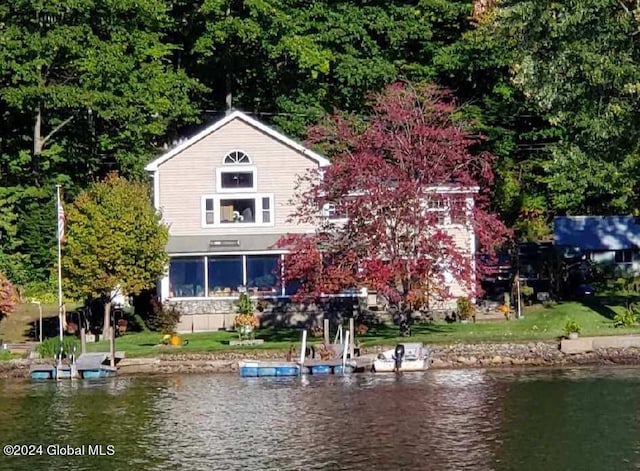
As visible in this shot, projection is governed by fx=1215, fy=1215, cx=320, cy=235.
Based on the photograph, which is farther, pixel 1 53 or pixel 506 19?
pixel 1 53

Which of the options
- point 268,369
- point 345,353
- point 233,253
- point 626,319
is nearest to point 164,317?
point 233,253

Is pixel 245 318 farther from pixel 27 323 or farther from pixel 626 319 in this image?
pixel 626 319

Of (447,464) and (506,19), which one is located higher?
(506,19)

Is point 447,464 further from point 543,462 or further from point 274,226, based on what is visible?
point 274,226

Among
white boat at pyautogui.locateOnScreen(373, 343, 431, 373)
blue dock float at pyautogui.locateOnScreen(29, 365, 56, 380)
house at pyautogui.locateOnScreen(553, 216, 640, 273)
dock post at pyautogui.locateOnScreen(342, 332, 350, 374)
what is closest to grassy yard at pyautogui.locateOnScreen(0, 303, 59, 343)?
blue dock float at pyautogui.locateOnScreen(29, 365, 56, 380)

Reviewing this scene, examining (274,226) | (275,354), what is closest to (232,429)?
(275,354)

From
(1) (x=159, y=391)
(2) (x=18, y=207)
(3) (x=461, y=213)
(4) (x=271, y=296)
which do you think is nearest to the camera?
(1) (x=159, y=391)

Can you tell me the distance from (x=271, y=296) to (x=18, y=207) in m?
17.9

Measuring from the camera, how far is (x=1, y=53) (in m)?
62.2

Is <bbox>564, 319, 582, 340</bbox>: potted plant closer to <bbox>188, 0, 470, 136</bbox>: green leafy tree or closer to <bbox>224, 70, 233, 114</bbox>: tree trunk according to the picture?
<bbox>188, 0, 470, 136</bbox>: green leafy tree

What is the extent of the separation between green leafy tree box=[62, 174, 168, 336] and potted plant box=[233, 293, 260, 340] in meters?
3.87

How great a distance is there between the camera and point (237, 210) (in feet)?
191

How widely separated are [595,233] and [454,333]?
2401 cm

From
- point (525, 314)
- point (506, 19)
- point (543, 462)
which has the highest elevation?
point (506, 19)
